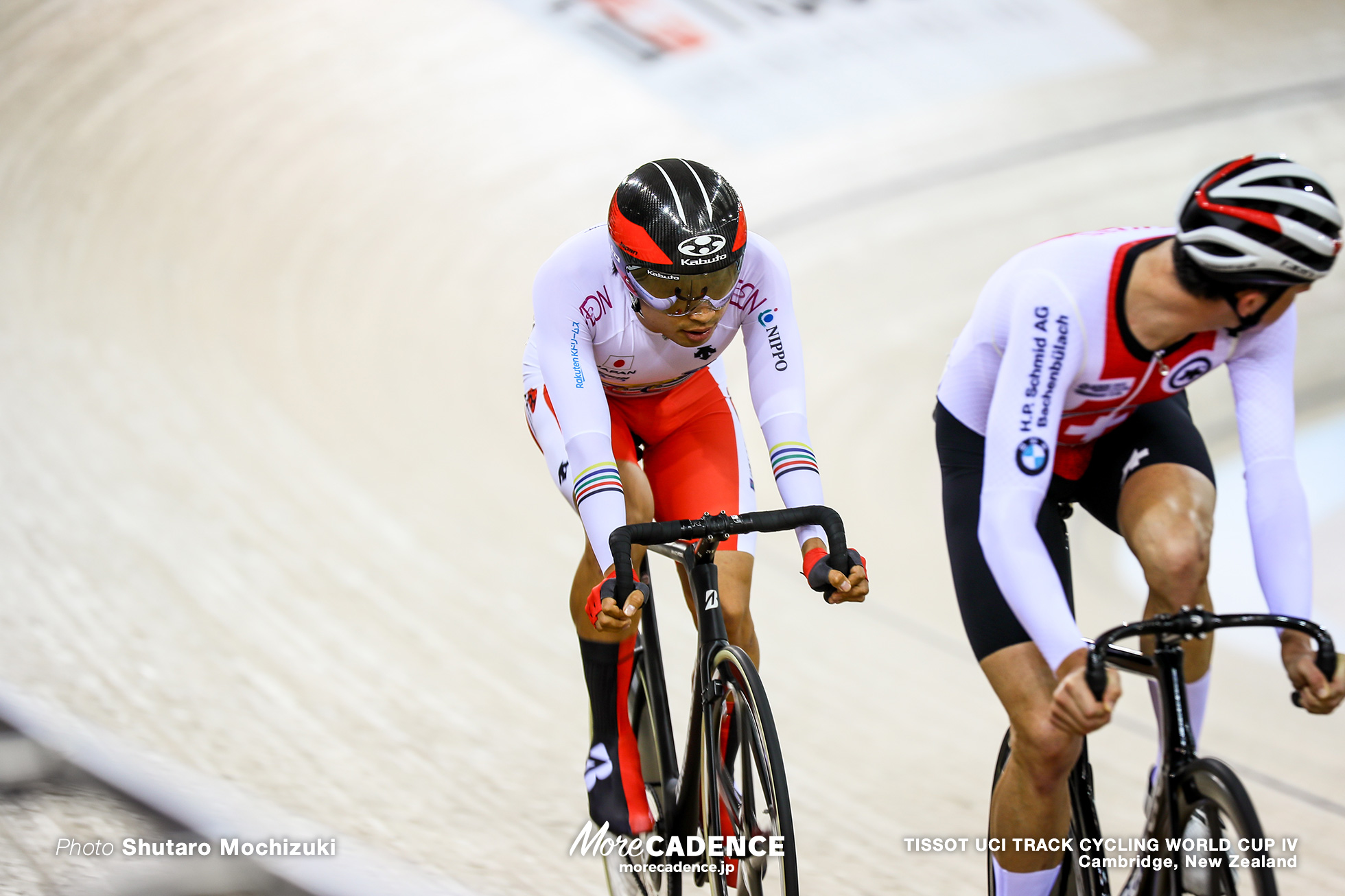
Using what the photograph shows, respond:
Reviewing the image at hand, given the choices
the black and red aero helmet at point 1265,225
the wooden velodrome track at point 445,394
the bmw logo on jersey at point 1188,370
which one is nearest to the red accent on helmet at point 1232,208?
the black and red aero helmet at point 1265,225

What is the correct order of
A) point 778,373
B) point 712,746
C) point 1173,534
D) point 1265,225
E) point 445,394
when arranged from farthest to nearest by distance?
point 445,394 < point 778,373 < point 712,746 < point 1173,534 < point 1265,225

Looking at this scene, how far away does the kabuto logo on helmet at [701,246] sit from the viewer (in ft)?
6.48

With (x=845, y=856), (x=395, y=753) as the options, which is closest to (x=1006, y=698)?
(x=845, y=856)

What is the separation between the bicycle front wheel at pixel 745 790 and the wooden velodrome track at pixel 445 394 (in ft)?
2.08

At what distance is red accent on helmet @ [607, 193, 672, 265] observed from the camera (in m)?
2.00

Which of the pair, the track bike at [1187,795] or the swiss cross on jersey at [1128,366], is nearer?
the track bike at [1187,795]

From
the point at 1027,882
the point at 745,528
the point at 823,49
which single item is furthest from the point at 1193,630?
the point at 823,49

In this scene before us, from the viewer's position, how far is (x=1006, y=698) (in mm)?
1976

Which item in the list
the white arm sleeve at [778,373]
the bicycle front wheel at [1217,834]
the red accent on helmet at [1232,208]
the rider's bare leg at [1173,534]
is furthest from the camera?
the white arm sleeve at [778,373]

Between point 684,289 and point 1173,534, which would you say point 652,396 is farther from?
point 1173,534

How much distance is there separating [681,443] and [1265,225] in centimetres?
115

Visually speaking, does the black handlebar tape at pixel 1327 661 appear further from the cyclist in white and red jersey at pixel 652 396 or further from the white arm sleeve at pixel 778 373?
the white arm sleeve at pixel 778 373

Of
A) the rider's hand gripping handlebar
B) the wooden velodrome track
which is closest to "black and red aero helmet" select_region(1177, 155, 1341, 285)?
the rider's hand gripping handlebar

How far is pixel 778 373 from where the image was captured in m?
2.25
